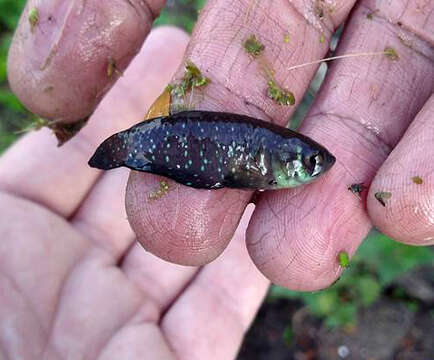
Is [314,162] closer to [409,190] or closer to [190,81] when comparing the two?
[409,190]

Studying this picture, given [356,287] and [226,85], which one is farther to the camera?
[356,287]

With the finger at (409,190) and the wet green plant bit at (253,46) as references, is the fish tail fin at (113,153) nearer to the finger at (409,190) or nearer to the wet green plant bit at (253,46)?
the wet green plant bit at (253,46)

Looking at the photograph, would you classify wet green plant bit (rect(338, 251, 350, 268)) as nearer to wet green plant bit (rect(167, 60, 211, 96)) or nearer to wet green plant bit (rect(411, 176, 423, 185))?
wet green plant bit (rect(411, 176, 423, 185))

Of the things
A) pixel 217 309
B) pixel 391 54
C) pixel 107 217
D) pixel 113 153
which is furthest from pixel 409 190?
pixel 107 217

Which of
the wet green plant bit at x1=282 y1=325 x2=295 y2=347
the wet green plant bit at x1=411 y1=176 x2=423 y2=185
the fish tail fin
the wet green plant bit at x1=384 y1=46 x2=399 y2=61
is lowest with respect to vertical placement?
the wet green plant bit at x1=282 y1=325 x2=295 y2=347

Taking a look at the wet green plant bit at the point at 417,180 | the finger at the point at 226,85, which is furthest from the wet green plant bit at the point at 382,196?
the finger at the point at 226,85

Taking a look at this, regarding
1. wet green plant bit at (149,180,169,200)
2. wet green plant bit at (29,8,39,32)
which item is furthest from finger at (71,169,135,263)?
wet green plant bit at (29,8,39,32)

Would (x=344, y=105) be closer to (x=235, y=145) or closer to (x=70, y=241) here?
(x=235, y=145)
